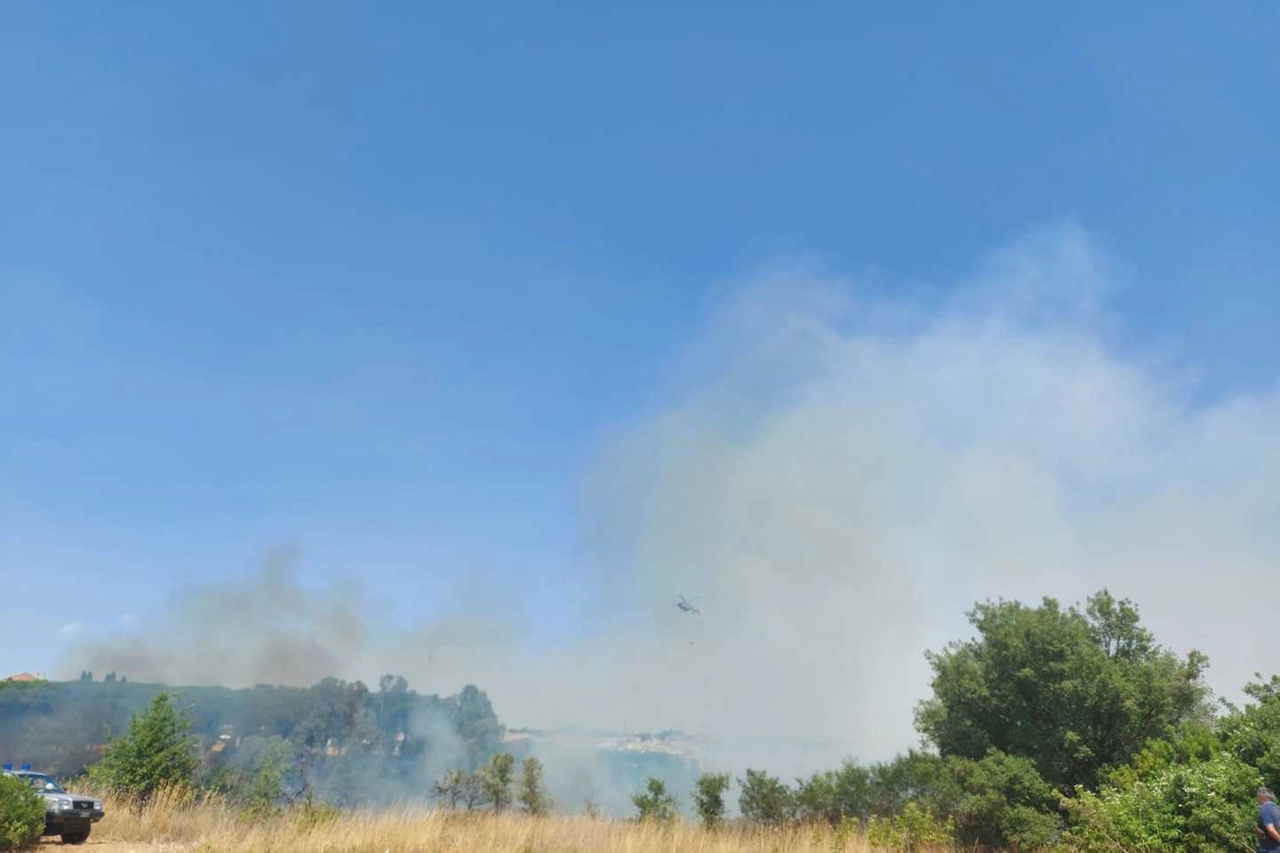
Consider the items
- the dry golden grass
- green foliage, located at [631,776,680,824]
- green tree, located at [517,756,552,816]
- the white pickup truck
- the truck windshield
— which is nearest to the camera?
the dry golden grass

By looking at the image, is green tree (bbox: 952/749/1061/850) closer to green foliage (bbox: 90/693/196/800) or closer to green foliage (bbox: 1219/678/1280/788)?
green foliage (bbox: 1219/678/1280/788)

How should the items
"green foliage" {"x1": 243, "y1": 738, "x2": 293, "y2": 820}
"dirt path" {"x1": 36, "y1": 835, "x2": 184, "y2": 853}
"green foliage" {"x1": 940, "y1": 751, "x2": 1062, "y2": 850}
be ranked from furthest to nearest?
"green foliage" {"x1": 940, "y1": 751, "x2": 1062, "y2": 850} < "green foliage" {"x1": 243, "y1": 738, "x2": 293, "y2": 820} < "dirt path" {"x1": 36, "y1": 835, "x2": 184, "y2": 853}

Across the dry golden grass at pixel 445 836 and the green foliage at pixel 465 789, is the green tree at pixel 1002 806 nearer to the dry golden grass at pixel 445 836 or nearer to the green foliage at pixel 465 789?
the dry golden grass at pixel 445 836

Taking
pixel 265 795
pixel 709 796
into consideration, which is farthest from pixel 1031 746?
pixel 265 795

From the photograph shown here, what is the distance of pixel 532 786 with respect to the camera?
2427 cm

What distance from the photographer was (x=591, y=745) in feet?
474

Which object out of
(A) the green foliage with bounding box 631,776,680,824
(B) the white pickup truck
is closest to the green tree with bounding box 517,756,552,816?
(A) the green foliage with bounding box 631,776,680,824

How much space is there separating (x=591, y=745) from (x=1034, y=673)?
130 metres

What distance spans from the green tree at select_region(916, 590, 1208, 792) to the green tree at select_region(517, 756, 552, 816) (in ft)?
53.3

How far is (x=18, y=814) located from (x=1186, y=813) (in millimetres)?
21626

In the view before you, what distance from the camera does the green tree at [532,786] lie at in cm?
2354

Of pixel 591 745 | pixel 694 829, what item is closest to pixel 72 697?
pixel 591 745

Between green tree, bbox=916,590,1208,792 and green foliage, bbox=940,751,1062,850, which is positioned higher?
green tree, bbox=916,590,1208,792

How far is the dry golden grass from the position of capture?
13.1 m
